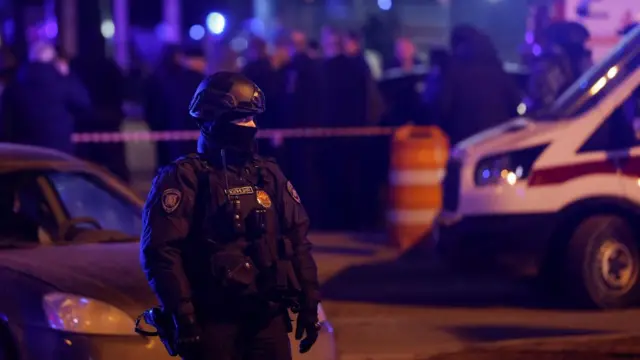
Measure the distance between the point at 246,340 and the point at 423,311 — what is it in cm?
513

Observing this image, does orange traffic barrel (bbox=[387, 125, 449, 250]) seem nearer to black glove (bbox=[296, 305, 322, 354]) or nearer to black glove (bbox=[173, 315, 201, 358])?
black glove (bbox=[296, 305, 322, 354])

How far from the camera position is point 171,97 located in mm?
13273

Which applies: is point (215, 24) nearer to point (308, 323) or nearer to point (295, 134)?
point (295, 134)

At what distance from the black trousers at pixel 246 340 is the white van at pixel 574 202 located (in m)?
4.90

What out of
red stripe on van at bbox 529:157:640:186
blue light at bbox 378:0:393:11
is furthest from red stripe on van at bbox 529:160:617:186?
blue light at bbox 378:0:393:11

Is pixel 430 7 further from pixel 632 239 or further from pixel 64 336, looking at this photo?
pixel 64 336

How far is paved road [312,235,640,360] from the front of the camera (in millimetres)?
8703

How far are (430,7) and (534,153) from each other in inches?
646

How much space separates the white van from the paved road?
12.4 inches

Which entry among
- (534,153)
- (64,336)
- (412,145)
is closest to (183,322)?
(64,336)

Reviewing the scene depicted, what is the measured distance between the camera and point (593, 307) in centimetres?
952

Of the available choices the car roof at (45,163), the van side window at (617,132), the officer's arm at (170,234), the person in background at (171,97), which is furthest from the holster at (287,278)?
the person in background at (171,97)

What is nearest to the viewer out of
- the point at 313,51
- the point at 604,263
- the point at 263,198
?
the point at 263,198

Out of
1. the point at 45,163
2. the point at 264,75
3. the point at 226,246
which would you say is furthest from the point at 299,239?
the point at 264,75
